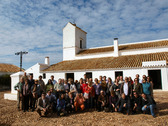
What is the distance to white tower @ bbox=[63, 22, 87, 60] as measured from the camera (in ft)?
73.0

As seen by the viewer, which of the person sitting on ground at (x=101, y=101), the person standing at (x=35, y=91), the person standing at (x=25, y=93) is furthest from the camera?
the person standing at (x=35, y=91)

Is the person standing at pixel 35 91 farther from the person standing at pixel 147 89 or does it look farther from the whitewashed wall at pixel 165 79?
the whitewashed wall at pixel 165 79

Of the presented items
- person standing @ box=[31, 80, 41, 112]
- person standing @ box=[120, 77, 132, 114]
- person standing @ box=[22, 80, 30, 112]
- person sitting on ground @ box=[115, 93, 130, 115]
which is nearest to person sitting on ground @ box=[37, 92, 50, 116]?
person standing @ box=[31, 80, 41, 112]

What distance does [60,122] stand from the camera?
4.87 m

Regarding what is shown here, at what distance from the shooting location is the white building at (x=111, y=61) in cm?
1281

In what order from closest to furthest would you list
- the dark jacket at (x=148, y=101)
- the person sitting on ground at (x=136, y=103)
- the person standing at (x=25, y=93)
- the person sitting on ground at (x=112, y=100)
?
1. the dark jacket at (x=148, y=101)
2. the person sitting on ground at (x=136, y=103)
3. the person sitting on ground at (x=112, y=100)
4. the person standing at (x=25, y=93)

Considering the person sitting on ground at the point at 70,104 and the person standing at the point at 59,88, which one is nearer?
the person sitting on ground at the point at 70,104

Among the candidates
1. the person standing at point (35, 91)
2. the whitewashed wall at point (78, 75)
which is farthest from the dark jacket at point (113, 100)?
the whitewashed wall at point (78, 75)

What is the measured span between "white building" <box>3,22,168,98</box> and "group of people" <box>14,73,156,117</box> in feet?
23.2

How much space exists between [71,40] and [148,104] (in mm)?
19004

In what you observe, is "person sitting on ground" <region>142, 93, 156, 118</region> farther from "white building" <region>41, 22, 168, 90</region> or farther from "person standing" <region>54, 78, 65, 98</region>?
"white building" <region>41, 22, 168, 90</region>

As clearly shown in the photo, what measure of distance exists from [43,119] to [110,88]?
3.22 metres

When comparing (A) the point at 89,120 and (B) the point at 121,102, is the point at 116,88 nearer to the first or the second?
(B) the point at 121,102

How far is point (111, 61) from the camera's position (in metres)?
16.1
